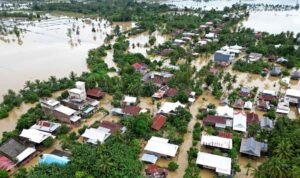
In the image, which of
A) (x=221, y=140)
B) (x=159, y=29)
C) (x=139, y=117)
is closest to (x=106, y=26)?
(x=159, y=29)

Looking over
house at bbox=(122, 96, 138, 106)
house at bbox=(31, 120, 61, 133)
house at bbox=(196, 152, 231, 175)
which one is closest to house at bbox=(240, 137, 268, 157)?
house at bbox=(196, 152, 231, 175)

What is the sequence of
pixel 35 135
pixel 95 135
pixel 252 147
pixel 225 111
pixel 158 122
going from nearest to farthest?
pixel 252 147 < pixel 35 135 < pixel 95 135 < pixel 158 122 < pixel 225 111

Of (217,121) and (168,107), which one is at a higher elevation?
(168,107)

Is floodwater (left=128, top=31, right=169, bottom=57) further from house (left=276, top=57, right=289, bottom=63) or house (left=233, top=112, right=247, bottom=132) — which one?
house (left=233, top=112, right=247, bottom=132)

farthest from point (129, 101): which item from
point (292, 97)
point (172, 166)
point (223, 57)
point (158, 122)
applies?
point (223, 57)

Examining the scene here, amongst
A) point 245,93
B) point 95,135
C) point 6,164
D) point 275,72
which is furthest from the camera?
point 275,72

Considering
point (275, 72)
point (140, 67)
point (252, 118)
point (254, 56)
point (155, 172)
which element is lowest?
point (155, 172)

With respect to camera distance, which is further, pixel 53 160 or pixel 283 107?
pixel 283 107

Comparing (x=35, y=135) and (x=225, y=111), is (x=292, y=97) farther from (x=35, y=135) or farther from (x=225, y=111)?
(x=35, y=135)

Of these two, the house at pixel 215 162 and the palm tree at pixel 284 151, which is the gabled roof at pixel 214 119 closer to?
the house at pixel 215 162
